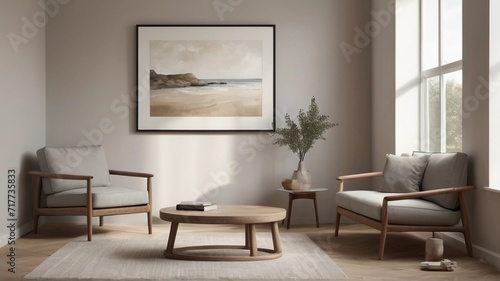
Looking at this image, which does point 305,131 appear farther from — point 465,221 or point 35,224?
point 35,224

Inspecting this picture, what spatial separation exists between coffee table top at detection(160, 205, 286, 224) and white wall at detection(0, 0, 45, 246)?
1766 millimetres

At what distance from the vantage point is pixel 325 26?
8219mm

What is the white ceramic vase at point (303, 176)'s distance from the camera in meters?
7.75

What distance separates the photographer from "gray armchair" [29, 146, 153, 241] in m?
6.71

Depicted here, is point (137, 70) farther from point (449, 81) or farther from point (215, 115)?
point (449, 81)

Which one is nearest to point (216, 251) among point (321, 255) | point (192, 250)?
point (192, 250)

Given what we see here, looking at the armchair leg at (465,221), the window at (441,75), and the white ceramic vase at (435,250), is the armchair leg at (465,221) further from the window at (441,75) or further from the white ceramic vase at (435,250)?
the window at (441,75)

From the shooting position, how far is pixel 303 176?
778cm

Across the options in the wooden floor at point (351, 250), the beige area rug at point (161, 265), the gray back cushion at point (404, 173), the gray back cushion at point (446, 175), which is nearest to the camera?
the beige area rug at point (161, 265)

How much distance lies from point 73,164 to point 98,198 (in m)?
0.79

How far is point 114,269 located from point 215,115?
3.24 m

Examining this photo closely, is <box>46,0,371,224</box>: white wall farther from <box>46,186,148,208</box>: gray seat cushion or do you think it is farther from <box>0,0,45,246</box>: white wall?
<box>46,186,148,208</box>: gray seat cushion

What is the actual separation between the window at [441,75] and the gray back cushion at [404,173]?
1.18 feet

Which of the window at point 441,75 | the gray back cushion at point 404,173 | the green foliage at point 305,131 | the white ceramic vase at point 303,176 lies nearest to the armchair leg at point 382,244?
the gray back cushion at point 404,173
